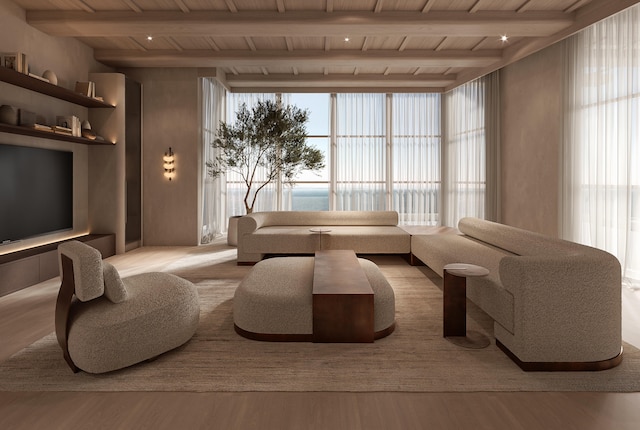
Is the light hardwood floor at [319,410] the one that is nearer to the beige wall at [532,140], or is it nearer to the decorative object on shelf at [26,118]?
the decorative object on shelf at [26,118]

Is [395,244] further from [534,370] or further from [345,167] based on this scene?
[345,167]

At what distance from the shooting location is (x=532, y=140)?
5789 mm

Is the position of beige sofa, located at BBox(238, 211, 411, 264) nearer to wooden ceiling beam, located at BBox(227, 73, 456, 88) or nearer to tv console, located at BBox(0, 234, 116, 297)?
tv console, located at BBox(0, 234, 116, 297)

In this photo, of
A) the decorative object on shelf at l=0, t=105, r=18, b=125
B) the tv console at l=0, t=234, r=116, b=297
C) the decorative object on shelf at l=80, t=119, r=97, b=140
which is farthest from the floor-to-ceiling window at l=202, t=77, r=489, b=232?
the decorative object on shelf at l=0, t=105, r=18, b=125

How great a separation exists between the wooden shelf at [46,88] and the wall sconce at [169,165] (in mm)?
1091

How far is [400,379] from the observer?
203 cm

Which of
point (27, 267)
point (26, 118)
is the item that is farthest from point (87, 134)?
point (27, 267)

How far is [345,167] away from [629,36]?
5020 mm

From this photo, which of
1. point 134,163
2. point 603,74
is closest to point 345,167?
point 134,163

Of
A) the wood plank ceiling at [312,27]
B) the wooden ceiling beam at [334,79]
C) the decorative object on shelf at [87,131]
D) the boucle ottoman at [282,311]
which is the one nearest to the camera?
the boucle ottoman at [282,311]

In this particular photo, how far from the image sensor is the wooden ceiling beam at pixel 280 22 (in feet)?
A: 14.7

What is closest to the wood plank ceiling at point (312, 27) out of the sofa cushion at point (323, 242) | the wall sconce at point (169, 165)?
the wall sconce at point (169, 165)

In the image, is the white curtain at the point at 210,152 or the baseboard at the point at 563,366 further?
the white curtain at the point at 210,152

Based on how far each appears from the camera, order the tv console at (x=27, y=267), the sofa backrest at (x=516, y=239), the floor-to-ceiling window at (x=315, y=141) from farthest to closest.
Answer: the floor-to-ceiling window at (x=315, y=141) < the tv console at (x=27, y=267) < the sofa backrest at (x=516, y=239)
